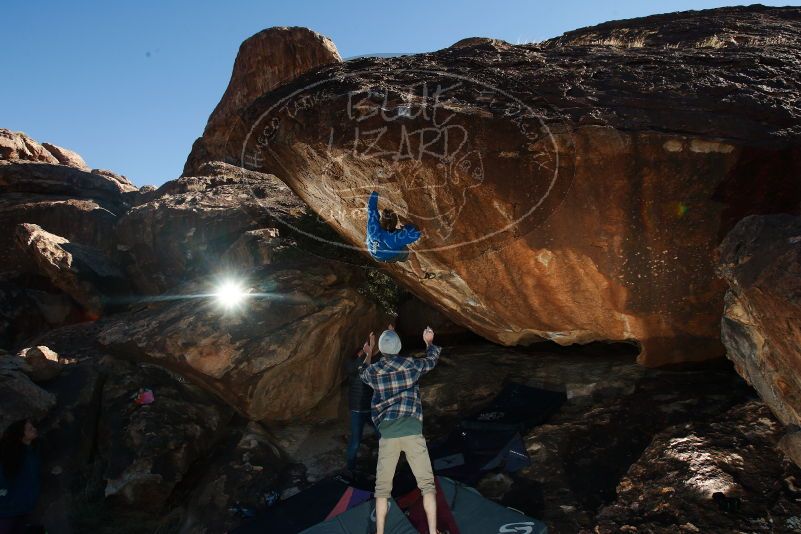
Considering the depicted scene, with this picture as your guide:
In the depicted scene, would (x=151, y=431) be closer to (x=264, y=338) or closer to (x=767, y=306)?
(x=264, y=338)

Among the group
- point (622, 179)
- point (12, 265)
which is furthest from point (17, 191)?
point (622, 179)

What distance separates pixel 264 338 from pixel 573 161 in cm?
522

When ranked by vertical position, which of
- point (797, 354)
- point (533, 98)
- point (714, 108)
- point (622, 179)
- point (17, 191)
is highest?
point (17, 191)

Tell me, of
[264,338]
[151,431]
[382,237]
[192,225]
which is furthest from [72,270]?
[382,237]

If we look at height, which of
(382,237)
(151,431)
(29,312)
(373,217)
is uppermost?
(29,312)

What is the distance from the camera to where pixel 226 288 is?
27.9 ft

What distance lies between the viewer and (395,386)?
435 centimetres

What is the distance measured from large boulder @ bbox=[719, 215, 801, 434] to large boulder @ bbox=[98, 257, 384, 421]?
5.61 m

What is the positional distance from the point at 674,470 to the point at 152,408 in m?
6.93

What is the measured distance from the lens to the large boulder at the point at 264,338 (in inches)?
287

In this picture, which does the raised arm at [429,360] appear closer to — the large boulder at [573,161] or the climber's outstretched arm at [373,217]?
the climber's outstretched arm at [373,217]

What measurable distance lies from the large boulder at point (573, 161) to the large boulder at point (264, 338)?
2393mm

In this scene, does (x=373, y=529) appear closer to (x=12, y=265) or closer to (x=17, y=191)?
(x=12, y=265)

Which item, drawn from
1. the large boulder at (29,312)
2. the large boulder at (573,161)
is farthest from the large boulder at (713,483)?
the large boulder at (29,312)
